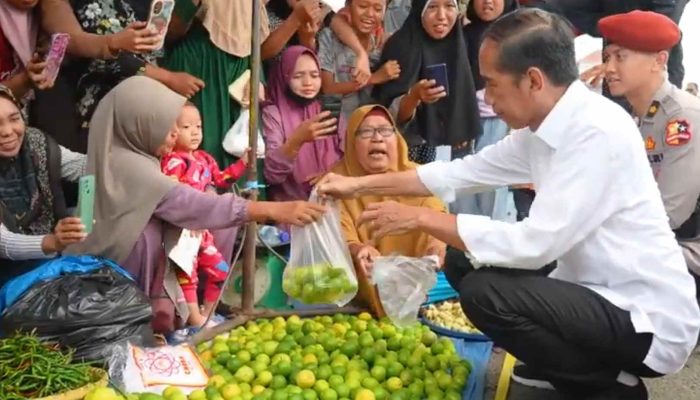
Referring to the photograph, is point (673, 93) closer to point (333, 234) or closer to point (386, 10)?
point (333, 234)

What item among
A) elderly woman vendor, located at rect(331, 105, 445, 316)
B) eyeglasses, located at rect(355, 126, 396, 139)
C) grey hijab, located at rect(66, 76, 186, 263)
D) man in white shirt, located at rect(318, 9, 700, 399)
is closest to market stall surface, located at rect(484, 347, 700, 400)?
man in white shirt, located at rect(318, 9, 700, 399)

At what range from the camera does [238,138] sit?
13.4 ft

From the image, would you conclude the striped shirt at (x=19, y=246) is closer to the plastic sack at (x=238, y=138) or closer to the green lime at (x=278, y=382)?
the green lime at (x=278, y=382)

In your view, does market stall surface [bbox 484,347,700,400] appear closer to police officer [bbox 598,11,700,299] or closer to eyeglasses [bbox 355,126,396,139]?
police officer [bbox 598,11,700,299]

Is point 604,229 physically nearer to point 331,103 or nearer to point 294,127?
point 294,127

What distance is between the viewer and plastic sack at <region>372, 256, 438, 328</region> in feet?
10.5

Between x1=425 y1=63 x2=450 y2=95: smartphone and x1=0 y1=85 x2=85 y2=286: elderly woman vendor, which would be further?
x1=425 y1=63 x2=450 y2=95: smartphone

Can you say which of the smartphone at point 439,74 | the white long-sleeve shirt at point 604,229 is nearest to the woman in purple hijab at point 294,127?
the smartphone at point 439,74

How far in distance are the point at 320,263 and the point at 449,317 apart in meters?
0.78

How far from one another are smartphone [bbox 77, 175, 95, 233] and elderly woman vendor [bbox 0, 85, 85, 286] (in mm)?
172

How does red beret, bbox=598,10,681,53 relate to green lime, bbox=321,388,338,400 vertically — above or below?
above

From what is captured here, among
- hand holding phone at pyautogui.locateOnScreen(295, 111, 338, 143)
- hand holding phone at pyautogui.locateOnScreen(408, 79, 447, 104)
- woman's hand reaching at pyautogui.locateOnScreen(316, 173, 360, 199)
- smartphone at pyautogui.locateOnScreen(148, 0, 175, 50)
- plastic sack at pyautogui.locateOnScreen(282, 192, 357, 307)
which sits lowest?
plastic sack at pyautogui.locateOnScreen(282, 192, 357, 307)

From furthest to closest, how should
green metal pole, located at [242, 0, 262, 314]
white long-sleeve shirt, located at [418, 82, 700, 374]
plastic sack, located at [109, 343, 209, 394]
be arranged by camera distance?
1. green metal pole, located at [242, 0, 262, 314]
2. plastic sack, located at [109, 343, 209, 394]
3. white long-sleeve shirt, located at [418, 82, 700, 374]

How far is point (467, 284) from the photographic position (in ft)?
8.75
